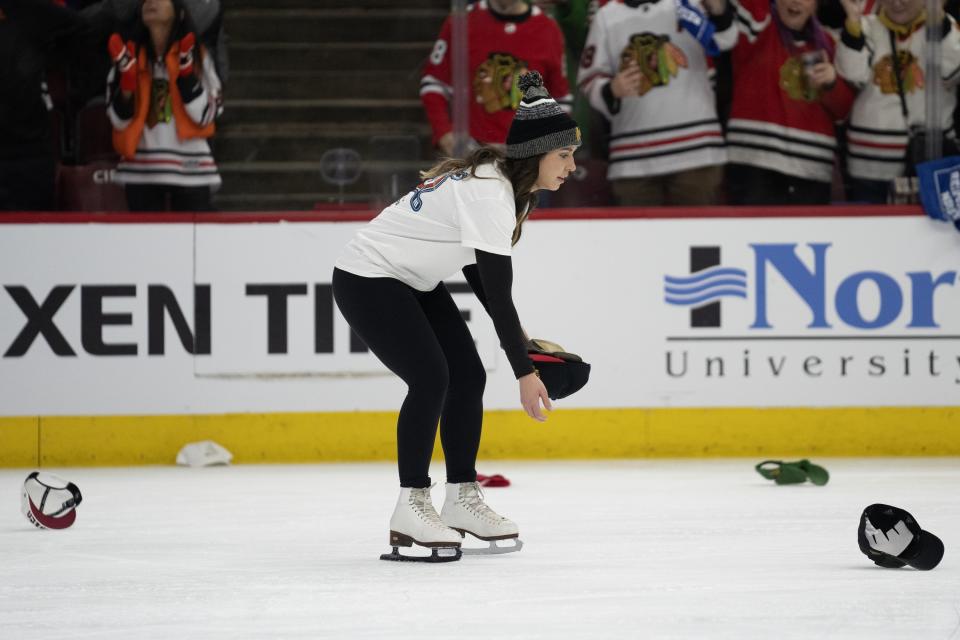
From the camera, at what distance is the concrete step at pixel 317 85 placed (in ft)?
22.2

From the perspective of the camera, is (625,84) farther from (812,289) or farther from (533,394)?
(533,394)

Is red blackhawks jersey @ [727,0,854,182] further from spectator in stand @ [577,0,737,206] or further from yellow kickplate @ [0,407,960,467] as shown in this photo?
yellow kickplate @ [0,407,960,467]

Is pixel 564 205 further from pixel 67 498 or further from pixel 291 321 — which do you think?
pixel 67 498

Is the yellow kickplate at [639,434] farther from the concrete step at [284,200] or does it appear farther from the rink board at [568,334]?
the concrete step at [284,200]

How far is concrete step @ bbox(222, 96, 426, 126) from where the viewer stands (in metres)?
6.77

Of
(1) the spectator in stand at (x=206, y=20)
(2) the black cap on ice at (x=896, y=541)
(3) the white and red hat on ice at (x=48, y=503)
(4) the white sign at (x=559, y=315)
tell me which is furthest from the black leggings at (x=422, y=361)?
(1) the spectator in stand at (x=206, y=20)

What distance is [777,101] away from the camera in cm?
691

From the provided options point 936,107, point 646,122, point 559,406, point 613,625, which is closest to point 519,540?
point 613,625

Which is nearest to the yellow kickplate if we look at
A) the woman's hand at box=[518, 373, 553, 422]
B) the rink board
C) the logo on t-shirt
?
the rink board

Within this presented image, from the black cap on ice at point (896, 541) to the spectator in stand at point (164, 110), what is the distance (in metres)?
3.90

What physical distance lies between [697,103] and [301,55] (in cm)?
177

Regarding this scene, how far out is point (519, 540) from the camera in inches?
164

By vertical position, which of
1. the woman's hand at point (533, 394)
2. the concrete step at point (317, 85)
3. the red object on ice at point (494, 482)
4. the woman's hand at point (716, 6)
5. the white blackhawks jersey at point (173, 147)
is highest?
the woman's hand at point (716, 6)

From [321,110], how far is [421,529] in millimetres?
3335
